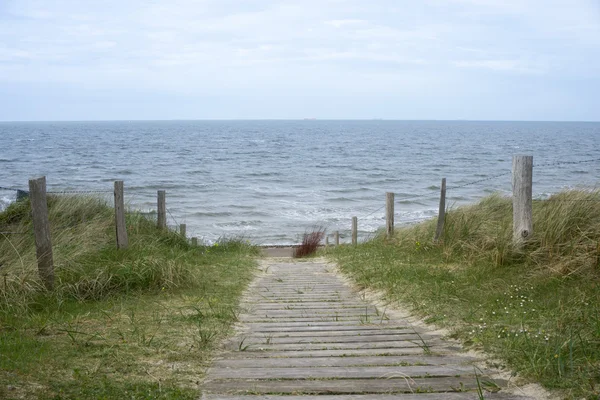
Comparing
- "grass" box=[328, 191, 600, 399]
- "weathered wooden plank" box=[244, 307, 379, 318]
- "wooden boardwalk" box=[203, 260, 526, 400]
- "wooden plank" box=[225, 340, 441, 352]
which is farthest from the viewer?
"weathered wooden plank" box=[244, 307, 379, 318]

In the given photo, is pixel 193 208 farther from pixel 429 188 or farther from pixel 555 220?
pixel 555 220

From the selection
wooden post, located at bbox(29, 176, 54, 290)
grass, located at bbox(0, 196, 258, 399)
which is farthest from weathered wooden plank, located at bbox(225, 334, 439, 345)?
wooden post, located at bbox(29, 176, 54, 290)

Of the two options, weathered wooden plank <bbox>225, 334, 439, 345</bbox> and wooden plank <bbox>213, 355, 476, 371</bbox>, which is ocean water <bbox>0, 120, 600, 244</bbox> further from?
wooden plank <bbox>213, 355, 476, 371</bbox>

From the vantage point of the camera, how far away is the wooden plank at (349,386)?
4.16 metres

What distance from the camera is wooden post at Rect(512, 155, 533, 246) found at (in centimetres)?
859

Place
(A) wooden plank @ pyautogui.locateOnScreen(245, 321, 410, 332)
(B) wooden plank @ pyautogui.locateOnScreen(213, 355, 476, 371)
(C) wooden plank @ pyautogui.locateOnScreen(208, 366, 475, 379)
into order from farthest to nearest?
(A) wooden plank @ pyautogui.locateOnScreen(245, 321, 410, 332), (B) wooden plank @ pyautogui.locateOnScreen(213, 355, 476, 371), (C) wooden plank @ pyautogui.locateOnScreen(208, 366, 475, 379)

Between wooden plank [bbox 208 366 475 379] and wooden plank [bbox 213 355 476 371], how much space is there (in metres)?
0.10

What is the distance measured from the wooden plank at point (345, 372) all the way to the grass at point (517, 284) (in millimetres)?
493

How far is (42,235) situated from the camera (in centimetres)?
746

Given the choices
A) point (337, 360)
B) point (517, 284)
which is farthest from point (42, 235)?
point (517, 284)

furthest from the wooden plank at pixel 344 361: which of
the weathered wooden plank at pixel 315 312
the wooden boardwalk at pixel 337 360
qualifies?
the weathered wooden plank at pixel 315 312

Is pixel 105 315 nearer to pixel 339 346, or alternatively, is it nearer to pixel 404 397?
pixel 339 346

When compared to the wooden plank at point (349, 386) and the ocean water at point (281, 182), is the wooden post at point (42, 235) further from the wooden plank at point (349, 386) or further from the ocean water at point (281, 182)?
the ocean water at point (281, 182)

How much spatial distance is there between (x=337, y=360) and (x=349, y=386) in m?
0.65
